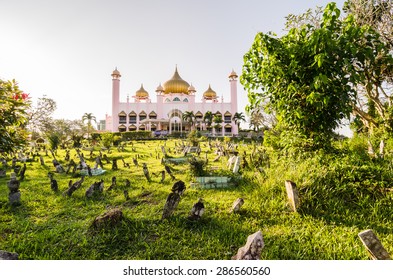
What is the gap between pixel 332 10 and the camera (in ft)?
10.2

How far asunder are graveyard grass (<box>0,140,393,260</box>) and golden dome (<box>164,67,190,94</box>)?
135 ft

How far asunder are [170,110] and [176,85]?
19.5 ft

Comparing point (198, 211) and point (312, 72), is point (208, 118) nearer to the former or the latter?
point (312, 72)

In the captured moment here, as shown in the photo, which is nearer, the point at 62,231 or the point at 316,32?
the point at 62,231

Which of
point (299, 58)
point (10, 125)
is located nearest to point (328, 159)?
point (299, 58)

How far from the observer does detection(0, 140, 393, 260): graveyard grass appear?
2.04 metres

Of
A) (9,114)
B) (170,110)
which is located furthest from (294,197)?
(170,110)

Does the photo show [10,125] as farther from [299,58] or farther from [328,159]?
[328,159]

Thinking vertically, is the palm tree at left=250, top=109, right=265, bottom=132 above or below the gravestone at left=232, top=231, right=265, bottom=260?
above

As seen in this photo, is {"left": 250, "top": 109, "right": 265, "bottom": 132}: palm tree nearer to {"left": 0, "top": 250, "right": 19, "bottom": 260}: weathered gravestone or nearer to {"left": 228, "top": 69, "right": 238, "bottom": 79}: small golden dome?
{"left": 0, "top": 250, "right": 19, "bottom": 260}: weathered gravestone

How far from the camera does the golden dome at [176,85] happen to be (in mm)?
43719

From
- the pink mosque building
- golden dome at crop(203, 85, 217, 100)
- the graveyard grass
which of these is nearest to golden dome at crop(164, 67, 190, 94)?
the pink mosque building

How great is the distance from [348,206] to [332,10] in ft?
9.24

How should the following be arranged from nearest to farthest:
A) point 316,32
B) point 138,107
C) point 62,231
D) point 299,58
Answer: point 62,231 < point 316,32 < point 299,58 < point 138,107
